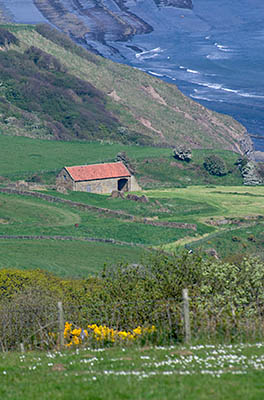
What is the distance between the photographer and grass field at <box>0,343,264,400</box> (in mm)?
16484

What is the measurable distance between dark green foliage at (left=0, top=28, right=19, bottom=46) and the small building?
2572 inches

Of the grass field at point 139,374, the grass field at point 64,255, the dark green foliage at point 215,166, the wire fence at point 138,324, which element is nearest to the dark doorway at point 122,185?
the dark green foliage at point 215,166

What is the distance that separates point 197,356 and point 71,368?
3435 millimetres

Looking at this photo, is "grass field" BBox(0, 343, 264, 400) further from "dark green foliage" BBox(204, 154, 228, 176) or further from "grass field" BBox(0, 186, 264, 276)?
"dark green foliage" BBox(204, 154, 228, 176)

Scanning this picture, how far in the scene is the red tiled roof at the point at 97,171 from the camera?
102m

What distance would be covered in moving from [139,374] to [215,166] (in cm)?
10153

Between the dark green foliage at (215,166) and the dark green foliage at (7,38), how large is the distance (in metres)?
63.1

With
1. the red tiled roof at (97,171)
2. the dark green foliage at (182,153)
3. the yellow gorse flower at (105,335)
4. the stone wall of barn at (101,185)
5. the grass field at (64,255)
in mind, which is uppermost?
the dark green foliage at (182,153)

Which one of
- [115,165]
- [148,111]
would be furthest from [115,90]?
[115,165]

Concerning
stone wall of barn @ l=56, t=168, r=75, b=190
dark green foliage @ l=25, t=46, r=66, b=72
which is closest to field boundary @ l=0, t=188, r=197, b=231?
stone wall of barn @ l=56, t=168, r=75, b=190

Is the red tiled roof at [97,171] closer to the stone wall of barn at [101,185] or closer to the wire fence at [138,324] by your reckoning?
the stone wall of barn at [101,185]

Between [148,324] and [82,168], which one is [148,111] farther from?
[148,324]

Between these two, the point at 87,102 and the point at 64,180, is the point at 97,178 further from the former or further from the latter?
the point at 87,102

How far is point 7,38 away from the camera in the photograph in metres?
163
